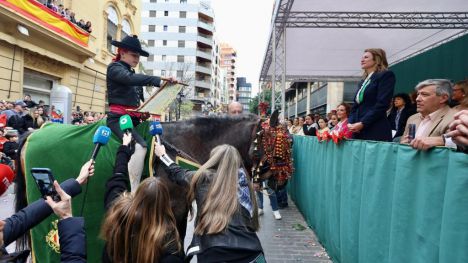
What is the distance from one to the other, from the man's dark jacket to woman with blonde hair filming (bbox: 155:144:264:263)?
4.18 ft

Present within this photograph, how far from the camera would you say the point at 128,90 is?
371cm

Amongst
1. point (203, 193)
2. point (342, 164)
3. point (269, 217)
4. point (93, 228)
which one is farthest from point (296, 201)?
point (203, 193)

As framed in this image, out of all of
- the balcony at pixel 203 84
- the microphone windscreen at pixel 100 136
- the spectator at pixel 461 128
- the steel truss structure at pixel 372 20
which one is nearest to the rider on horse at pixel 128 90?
the microphone windscreen at pixel 100 136

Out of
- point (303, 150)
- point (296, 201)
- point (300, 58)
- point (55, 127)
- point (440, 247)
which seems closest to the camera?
point (440, 247)

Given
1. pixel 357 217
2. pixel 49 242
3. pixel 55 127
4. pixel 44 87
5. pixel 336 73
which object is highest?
pixel 336 73

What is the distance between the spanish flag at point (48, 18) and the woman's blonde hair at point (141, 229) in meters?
13.3

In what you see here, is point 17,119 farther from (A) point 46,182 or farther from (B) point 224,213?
(B) point 224,213

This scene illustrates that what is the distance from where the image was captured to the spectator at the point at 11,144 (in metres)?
8.17

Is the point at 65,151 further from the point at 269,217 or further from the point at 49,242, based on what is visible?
the point at 269,217

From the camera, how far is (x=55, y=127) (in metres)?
3.88

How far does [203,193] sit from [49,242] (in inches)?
86.2

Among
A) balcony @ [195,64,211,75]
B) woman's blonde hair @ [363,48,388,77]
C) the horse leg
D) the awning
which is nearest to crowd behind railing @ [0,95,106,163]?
the horse leg

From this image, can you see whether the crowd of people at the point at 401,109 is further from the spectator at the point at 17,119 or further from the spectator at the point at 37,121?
the spectator at the point at 37,121

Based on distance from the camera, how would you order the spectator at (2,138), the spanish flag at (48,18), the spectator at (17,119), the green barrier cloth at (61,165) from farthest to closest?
the spanish flag at (48,18) → the spectator at (17,119) → the spectator at (2,138) → the green barrier cloth at (61,165)
